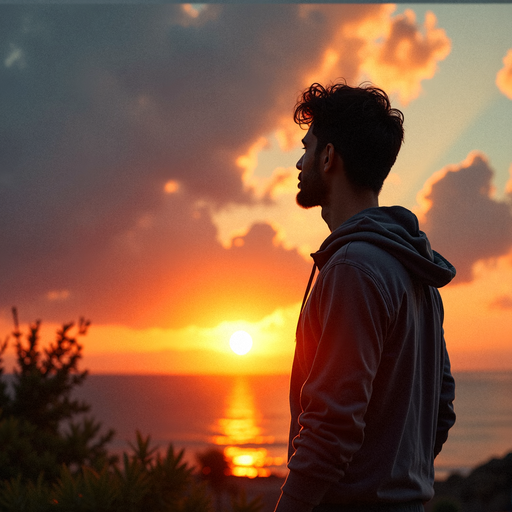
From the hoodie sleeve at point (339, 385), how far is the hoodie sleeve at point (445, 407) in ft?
2.13

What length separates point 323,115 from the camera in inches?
74.2

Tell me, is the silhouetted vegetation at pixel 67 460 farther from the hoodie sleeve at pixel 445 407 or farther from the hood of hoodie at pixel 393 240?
the hood of hoodie at pixel 393 240

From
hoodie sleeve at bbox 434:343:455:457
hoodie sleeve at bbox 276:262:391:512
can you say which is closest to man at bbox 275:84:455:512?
hoodie sleeve at bbox 276:262:391:512

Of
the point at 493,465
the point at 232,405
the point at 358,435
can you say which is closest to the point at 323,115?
the point at 358,435

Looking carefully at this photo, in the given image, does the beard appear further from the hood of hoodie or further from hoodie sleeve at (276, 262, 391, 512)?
hoodie sleeve at (276, 262, 391, 512)

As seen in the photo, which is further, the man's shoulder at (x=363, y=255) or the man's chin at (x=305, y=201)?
the man's chin at (x=305, y=201)

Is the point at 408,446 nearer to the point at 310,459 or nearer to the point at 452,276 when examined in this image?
the point at 310,459

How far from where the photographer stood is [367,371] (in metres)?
1.41

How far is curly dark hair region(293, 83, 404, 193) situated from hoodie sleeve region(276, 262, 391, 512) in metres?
0.47

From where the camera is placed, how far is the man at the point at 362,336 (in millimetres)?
1417

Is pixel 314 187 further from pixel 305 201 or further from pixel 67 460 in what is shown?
pixel 67 460

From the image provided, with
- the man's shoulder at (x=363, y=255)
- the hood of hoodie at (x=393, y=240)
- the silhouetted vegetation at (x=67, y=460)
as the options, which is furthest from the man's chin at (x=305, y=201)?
the silhouetted vegetation at (x=67, y=460)

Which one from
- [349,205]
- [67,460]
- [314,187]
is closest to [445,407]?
[349,205]

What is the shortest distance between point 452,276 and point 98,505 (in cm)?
186
